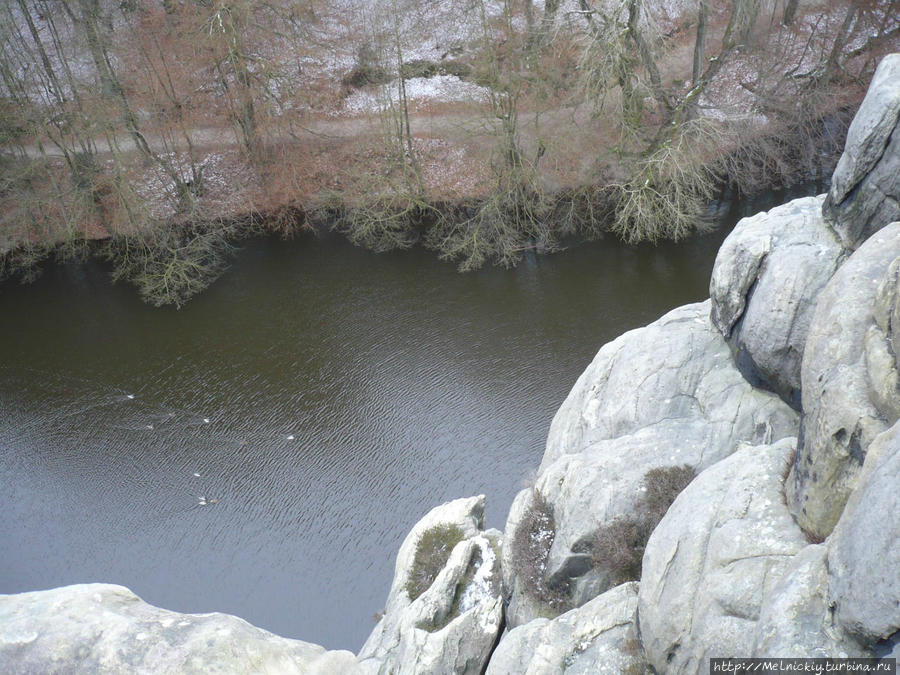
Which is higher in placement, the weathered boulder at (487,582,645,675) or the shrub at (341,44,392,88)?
→ the shrub at (341,44,392,88)

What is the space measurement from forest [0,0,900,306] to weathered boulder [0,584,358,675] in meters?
21.3

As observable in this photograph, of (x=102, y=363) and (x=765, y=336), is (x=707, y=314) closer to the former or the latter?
(x=765, y=336)

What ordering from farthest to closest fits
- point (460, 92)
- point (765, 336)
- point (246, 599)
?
point (460, 92) → point (246, 599) → point (765, 336)

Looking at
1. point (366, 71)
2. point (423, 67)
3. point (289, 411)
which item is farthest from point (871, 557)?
point (366, 71)

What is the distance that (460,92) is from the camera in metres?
34.8

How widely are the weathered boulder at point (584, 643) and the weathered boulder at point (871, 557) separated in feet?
11.4

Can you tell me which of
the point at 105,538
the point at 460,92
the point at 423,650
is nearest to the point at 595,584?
the point at 423,650

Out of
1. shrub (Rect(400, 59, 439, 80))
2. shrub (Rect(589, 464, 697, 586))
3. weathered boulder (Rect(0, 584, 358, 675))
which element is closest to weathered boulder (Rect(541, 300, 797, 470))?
shrub (Rect(589, 464, 697, 586))

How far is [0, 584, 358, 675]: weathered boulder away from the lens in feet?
22.7

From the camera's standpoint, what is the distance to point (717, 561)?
28.1 ft

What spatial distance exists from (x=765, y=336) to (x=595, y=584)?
216 inches

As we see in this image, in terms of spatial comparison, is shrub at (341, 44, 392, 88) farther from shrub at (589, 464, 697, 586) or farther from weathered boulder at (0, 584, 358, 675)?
weathered boulder at (0, 584, 358, 675)

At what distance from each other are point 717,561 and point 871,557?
2513mm

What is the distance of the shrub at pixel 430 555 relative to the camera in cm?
1471
